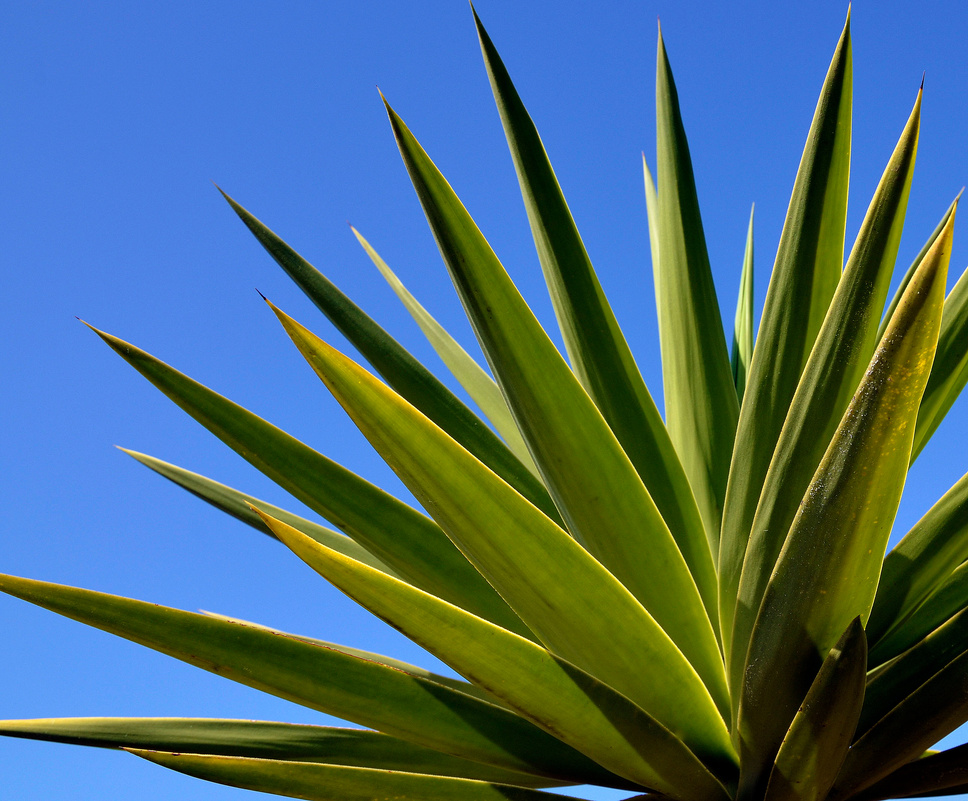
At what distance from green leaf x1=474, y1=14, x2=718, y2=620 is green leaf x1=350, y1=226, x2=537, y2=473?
43cm

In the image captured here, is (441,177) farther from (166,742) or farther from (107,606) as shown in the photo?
(166,742)

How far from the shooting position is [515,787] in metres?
1.00

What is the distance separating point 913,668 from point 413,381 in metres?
0.88

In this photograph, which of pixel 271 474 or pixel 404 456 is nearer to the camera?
pixel 404 456

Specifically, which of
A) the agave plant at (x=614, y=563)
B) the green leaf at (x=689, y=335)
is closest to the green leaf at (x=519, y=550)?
the agave plant at (x=614, y=563)

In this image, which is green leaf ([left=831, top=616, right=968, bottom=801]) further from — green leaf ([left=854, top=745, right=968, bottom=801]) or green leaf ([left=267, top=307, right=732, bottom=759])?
green leaf ([left=267, top=307, right=732, bottom=759])

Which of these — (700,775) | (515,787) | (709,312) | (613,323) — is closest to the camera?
(700,775)

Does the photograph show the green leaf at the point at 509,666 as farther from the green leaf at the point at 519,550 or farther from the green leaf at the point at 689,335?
the green leaf at the point at 689,335

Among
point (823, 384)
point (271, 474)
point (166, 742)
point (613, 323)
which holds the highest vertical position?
point (613, 323)

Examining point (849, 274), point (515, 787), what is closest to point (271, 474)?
point (515, 787)

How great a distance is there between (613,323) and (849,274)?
1.18 ft

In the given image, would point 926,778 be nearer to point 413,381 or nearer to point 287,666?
point 287,666

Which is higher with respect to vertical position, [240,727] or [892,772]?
[240,727]

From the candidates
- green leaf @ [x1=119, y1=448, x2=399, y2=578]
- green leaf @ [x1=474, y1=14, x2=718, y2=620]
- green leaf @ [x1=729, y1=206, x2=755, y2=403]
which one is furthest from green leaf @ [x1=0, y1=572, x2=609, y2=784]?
green leaf @ [x1=729, y1=206, x2=755, y2=403]
